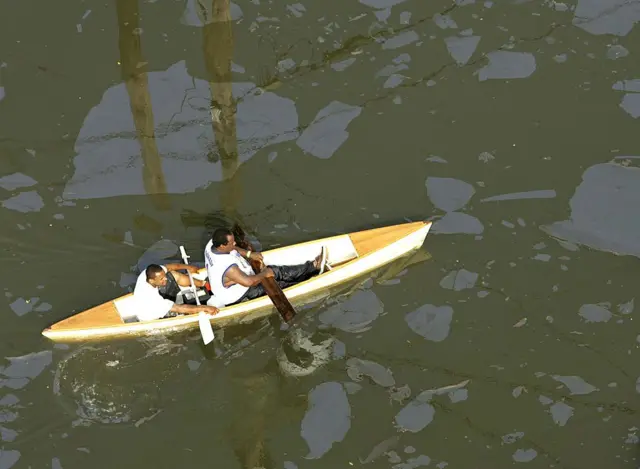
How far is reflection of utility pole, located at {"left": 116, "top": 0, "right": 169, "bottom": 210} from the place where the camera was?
12.8m

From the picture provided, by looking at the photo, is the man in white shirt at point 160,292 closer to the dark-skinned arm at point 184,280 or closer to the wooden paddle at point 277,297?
the dark-skinned arm at point 184,280

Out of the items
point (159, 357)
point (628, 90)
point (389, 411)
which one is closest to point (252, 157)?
point (159, 357)

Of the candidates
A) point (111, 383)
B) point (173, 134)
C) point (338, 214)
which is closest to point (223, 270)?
point (111, 383)

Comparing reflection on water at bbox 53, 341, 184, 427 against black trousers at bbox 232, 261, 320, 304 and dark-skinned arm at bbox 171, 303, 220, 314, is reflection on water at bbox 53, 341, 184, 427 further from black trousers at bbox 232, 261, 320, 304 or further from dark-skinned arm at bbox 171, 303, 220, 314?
black trousers at bbox 232, 261, 320, 304

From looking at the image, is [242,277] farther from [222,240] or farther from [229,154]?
[229,154]

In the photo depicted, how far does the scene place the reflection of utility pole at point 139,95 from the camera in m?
12.8

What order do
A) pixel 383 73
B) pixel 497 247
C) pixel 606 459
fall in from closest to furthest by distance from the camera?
pixel 606 459 → pixel 497 247 → pixel 383 73

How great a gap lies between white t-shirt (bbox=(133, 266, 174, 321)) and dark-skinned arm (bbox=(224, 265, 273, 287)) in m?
0.81

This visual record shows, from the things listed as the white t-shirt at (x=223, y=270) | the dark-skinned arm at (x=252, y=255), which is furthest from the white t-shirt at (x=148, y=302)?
the dark-skinned arm at (x=252, y=255)

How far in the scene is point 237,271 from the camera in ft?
36.4

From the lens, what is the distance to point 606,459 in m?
10.0

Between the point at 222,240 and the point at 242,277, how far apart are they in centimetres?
59

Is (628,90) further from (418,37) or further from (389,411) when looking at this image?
(389,411)

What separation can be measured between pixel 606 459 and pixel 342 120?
6.36 metres
